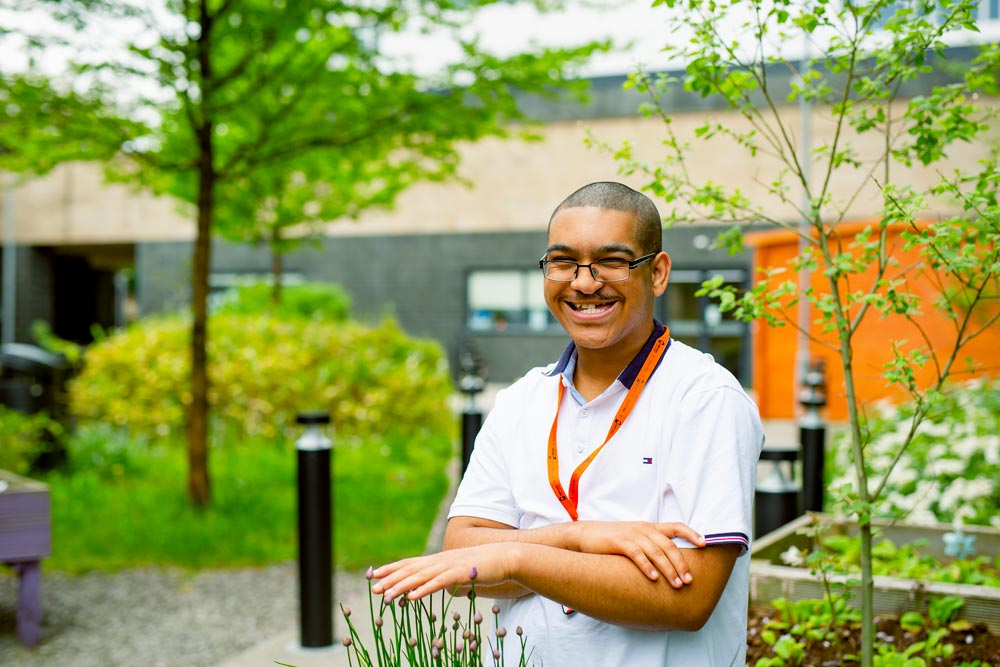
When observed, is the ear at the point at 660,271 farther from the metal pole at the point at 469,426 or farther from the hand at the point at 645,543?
the metal pole at the point at 469,426

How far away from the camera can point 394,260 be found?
2317cm

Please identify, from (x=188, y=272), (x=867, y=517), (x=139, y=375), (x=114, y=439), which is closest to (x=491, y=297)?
(x=188, y=272)

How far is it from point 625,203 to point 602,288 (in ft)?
0.57

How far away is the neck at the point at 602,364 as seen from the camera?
1990 mm

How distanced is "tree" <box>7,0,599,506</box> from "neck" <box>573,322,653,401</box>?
17.0ft

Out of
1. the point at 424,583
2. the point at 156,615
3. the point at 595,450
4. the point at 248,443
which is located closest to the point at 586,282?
the point at 595,450

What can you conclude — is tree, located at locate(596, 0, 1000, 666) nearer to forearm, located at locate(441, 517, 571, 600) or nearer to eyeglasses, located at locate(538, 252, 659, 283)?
eyeglasses, located at locate(538, 252, 659, 283)

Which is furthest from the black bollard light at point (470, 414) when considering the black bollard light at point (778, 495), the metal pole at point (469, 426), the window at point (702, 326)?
the window at point (702, 326)

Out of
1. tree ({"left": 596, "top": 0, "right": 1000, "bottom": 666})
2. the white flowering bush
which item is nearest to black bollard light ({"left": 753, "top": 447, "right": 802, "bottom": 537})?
the white flowering bush

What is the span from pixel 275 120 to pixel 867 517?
565 centimetres

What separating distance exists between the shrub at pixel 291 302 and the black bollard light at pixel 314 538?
31.6 ft

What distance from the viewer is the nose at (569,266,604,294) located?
1.91 m

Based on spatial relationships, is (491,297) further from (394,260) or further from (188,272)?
(188,272)

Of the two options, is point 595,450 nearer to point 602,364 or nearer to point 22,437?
point 602,364
